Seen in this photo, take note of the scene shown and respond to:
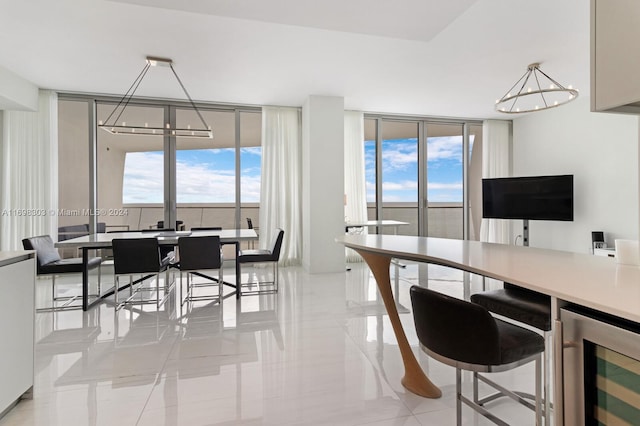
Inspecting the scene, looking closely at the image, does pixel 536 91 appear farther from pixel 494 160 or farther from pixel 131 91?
pixel 131 91

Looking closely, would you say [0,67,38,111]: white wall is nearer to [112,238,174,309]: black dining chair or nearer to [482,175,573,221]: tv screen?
[112,238,174,309]: black dining chair

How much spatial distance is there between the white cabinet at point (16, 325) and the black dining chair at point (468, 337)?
226 cm

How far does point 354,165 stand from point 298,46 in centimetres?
311

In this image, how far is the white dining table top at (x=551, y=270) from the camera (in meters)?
0.98

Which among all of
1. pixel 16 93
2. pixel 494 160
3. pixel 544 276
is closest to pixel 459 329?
pixel 544 276

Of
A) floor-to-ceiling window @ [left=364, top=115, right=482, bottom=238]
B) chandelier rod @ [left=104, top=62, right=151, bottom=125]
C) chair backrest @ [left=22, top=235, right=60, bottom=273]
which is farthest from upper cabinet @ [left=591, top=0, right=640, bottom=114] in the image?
floor-to-ceiling window @ [left=364, top=115, right=482, bottom=238]

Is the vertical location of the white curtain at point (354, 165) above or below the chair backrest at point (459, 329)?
above

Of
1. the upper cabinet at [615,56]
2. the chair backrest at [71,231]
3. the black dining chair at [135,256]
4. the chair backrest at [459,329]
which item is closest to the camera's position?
the upper cabinet at [615,56]

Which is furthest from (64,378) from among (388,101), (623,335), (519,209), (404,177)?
(519,209)

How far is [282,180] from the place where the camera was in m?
6.43

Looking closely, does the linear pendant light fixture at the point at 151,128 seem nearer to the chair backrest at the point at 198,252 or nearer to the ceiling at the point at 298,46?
the ceiling at the point at 298,46

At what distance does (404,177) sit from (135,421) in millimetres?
6576

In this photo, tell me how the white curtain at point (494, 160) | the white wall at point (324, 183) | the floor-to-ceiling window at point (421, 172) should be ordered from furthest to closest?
the white curtain at point (494, 160) < the floor-to-ceiling window at point (421, 172) < the white wall at point (324, 183)

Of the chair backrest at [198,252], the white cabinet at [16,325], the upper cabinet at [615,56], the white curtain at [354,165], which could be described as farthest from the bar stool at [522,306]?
the white curtain at [354,165]
